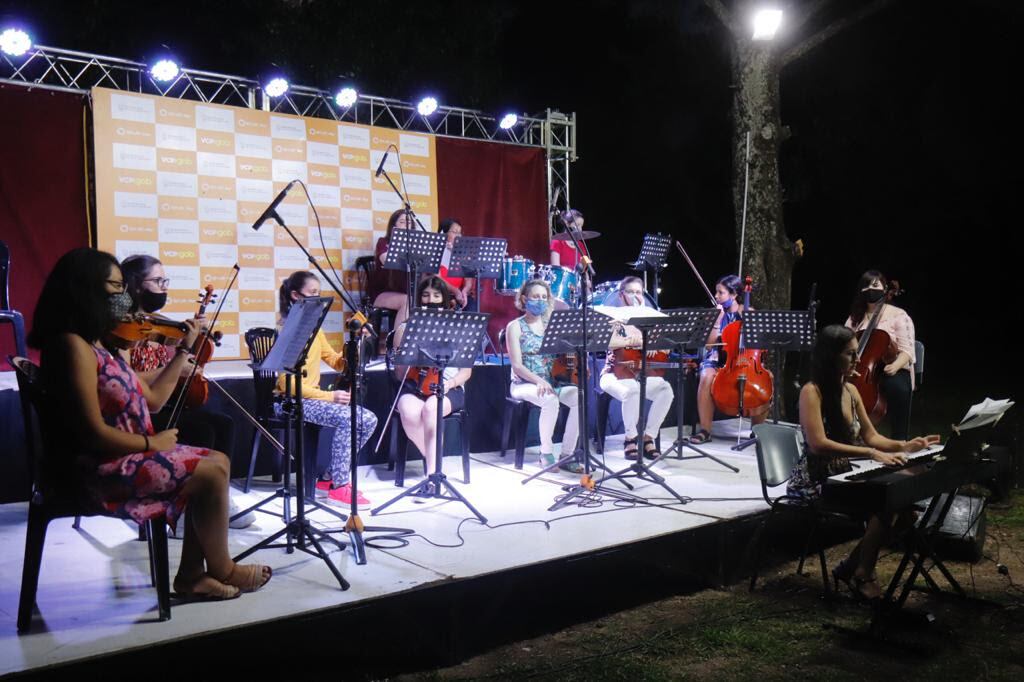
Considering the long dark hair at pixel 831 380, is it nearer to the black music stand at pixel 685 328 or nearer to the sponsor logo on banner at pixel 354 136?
the black music stand at pixel 685 328

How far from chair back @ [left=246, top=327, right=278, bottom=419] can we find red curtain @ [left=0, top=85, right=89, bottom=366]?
2.96m

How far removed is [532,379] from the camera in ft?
19.4

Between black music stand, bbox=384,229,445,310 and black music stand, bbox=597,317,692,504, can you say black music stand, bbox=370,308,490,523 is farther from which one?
black music stand, bbox=384,229,445,310

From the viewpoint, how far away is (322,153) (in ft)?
27.0

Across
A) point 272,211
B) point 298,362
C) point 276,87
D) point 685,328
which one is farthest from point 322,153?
point 298,362

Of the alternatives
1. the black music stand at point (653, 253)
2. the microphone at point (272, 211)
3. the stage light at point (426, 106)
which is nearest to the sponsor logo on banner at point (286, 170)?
the stage light at point (426, 106)

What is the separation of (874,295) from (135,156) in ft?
19.8

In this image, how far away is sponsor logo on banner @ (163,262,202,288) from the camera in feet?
24.2

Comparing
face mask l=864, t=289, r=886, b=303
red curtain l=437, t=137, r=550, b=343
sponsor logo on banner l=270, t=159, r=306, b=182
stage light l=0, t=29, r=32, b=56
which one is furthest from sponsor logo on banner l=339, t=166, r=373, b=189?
face mask l=864, t=289, r=886, b=303

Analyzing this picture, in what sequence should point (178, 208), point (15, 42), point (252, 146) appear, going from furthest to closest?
1. point (252, 146)
2. point (178, 208)
3. point (15, 42)

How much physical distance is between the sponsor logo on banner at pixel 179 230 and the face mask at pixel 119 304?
421cm

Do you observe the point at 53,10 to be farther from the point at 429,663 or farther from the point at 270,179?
the point at 429,663

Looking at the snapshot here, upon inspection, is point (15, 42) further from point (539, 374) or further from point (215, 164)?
point (539, 374)

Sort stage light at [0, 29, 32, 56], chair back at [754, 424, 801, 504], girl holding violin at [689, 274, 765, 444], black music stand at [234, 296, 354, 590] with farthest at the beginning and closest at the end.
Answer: girl holding violin at [689, 274, 765, 444]
stage light at [0, 29, 32, 56]
chair back at [754, 424, 801, 504]
black music stand at [234, 296, 354, 590]
